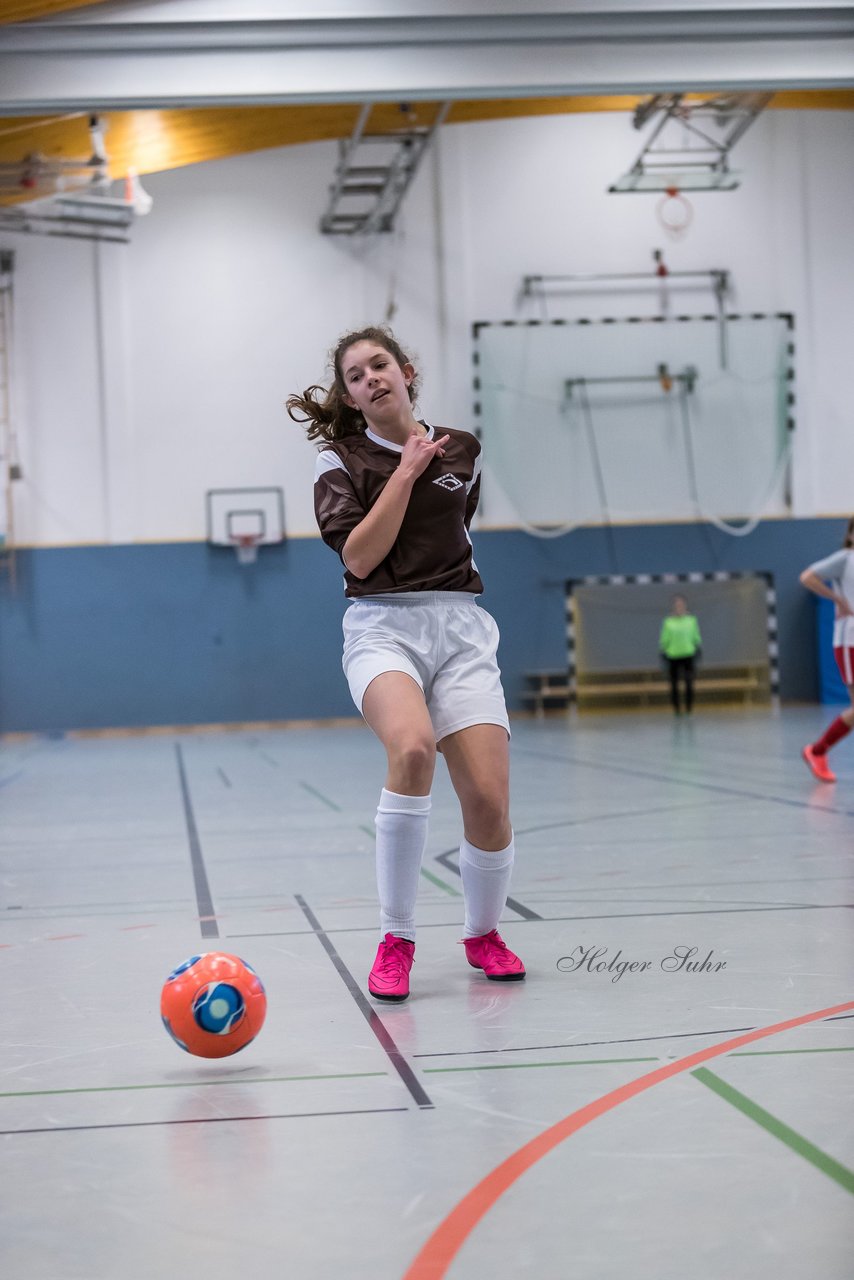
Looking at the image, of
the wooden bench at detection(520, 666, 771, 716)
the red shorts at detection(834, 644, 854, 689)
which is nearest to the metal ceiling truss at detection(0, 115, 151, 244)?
the wooden bench at detection(520, 666, 771, 716)

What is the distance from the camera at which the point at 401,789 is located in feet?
11.3

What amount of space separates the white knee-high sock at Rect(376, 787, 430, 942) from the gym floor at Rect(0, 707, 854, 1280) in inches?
7.8

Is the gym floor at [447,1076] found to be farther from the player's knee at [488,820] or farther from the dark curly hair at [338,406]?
the dark curly hair at [338,406]

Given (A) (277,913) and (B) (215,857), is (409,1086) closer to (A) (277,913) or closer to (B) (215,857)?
(A) (277,913)

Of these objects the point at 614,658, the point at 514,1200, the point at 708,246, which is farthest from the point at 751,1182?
the point at 708,246

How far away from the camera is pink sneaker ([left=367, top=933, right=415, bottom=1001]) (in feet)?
11.2

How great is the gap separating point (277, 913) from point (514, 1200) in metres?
2.79

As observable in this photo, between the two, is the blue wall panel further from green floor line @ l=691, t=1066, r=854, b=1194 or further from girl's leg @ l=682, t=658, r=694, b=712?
green floor line @ l=691, t=1066, r=854, b=1194

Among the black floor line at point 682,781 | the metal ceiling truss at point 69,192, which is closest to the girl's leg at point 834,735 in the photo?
the black floor line at point 682,781

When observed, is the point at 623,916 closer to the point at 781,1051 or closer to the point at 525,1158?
the point at 781,1051

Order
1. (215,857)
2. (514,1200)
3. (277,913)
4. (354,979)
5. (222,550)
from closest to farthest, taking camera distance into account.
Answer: (514,1200) → (354,979) → (277,913) → (215,857) → (222,550)

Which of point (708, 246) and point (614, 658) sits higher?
point (708, 246)

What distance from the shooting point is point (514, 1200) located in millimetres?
2096

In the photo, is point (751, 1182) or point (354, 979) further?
point (354, 979)
